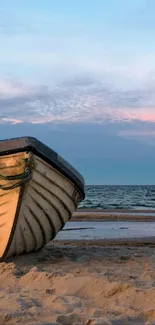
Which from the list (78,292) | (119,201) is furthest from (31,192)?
(119,201)

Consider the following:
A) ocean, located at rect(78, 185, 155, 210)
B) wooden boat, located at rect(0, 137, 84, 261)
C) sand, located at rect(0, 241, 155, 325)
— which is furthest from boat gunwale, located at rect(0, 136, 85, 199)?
ocean, located at rect(78, 185, 155, 210)

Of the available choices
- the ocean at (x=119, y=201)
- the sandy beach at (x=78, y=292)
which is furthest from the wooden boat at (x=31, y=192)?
the ocean at (x=119, y=201)

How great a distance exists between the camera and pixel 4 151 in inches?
229

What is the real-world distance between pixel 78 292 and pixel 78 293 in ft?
0.08

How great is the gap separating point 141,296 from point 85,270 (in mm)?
1552

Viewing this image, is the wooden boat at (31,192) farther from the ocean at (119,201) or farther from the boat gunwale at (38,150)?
the ocean at (119,201)

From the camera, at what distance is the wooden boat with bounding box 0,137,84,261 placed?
583 cm

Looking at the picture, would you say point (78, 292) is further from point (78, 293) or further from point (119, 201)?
point (119, 201)

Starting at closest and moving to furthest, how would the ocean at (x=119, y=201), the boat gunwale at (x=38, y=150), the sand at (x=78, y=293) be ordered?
the sand at (x=78, y=293)
the boat gunwale at (x=38, y=150)
the ocean at (x=119, y=201)

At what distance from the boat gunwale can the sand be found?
4.17 feet

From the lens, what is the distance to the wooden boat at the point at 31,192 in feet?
19.1

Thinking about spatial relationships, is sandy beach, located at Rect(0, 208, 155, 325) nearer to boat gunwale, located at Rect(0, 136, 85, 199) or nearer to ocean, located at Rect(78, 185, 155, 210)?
boat gunwale, located at Rect(0, 136, 85, 199)

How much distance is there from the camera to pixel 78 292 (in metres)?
4.55

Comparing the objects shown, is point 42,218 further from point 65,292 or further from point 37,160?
point 65,292
